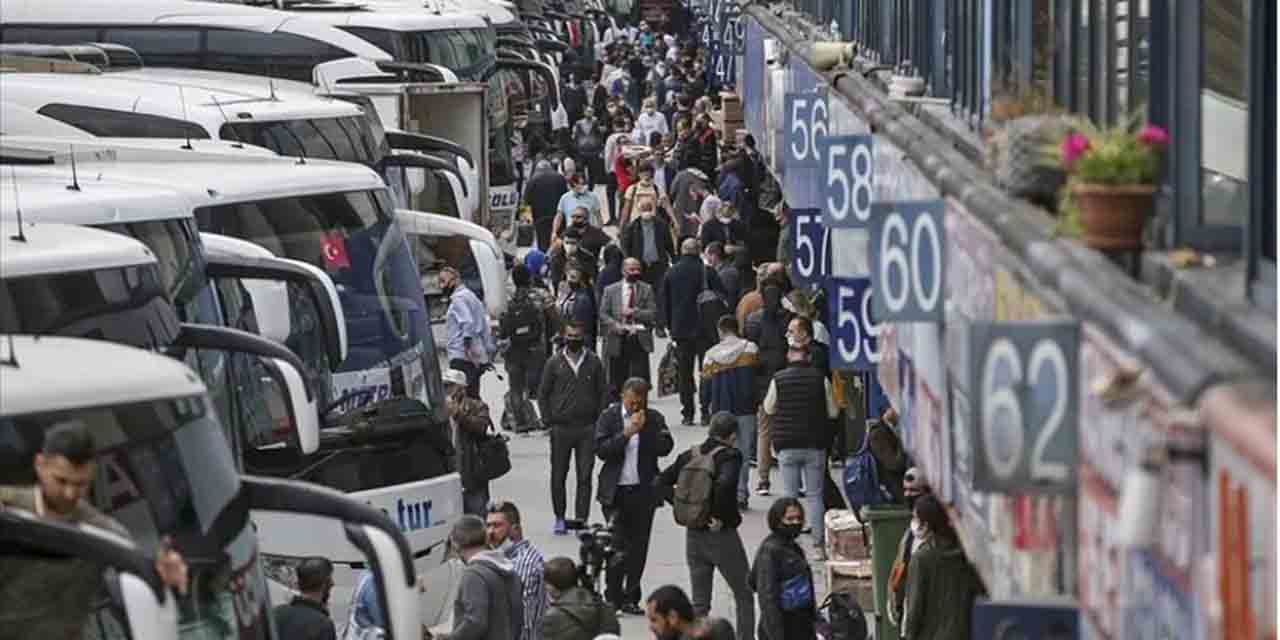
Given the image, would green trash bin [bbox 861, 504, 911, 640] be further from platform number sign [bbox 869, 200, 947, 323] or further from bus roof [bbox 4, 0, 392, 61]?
bus roof [bbox 4, 0, 392, 61]

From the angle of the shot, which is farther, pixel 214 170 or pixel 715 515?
pixel 214 170

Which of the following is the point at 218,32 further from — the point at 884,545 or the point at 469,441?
the point at 884,545

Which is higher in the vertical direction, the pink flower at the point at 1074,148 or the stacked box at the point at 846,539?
the pink flower at the point at 1074,148

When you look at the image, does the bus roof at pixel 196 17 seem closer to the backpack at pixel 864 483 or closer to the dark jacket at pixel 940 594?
the backpack at pixel 864 483

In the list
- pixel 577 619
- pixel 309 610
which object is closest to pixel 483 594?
pixel 577 619

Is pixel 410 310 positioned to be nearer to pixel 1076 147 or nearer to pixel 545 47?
pixel 1076 147

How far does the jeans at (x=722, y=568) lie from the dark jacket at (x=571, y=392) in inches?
136

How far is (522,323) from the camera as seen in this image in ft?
87.6

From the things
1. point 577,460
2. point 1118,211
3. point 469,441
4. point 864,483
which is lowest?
point 577,460

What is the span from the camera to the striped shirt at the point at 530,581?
1647 centimetres

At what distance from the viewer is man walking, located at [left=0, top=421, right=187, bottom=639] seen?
1005 cm

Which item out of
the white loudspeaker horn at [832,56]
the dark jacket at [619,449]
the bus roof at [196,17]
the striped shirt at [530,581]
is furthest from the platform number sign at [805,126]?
the bus roof at [196,17]

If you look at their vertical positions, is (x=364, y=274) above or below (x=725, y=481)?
above

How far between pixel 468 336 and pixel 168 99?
289 cm
